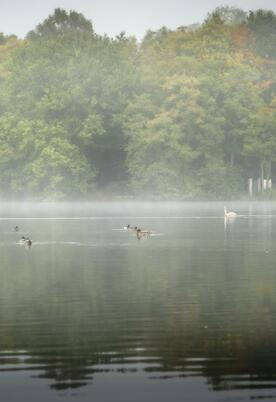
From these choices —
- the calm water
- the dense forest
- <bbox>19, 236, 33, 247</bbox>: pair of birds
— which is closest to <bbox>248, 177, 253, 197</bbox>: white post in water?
the dense forest

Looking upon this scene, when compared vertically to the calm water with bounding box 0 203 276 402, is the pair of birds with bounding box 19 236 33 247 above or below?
below

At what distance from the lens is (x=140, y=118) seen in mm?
112500

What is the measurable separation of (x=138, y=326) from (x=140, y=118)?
94.3 m

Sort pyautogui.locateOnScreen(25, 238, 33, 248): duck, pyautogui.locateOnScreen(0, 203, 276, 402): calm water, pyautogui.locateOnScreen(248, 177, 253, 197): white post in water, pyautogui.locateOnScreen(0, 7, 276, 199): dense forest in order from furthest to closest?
pyautogui.locateOnScreen(248, 177, 253, 197): white post in water, pyautogui.locateOnScreen(0, 7, 276, 199): dense forest, pyautogui.locateOnScreen(25, 238, 33, 248): duck, pyautogui.locateOnScreen(0, 203, 276, 402): calm water

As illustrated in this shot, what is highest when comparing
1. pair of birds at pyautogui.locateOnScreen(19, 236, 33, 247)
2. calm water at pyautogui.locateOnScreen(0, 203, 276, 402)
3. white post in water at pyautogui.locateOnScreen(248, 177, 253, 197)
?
calm water at pyautogui.locateOnScreen(0, 203, 276, 402)

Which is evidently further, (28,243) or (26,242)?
(26,242)

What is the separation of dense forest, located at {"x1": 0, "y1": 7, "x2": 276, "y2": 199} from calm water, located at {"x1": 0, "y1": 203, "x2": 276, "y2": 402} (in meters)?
71.4

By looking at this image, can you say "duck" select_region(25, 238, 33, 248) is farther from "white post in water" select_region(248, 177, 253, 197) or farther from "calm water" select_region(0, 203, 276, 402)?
"white post in water" select_region(248, 177, 253, 197)

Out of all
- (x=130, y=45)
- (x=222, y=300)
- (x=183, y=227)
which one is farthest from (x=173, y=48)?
(x=222, y=300)

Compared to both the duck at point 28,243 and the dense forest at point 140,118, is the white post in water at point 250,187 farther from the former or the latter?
the duck at point 28,243

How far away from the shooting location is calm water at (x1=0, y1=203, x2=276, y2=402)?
13867 mm

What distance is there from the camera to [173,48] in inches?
4948

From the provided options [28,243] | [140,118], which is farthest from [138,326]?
[140,118]

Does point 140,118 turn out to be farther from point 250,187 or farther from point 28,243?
point 28,243
